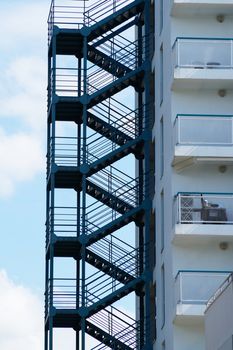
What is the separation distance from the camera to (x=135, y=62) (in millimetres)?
78938

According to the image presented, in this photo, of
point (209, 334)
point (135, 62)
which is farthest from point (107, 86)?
point (209, 334)

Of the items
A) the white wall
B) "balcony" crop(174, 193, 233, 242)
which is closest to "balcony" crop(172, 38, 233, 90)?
"balcony" crop(174, 193, 233, 242)

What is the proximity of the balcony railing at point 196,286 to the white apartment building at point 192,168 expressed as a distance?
0.13ft

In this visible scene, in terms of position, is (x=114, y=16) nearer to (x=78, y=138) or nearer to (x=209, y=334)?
(x=78, y=138)

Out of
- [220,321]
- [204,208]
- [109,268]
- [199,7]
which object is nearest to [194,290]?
[204,208]

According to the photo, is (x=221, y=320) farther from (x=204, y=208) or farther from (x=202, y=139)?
(x=202, y=139)

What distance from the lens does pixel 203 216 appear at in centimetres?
6888

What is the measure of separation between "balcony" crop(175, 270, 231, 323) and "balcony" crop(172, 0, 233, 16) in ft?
41.7

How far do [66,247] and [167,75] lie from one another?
31.5 ft

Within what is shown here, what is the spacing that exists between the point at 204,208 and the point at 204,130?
3.52 m

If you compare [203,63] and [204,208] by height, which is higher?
[203,63]

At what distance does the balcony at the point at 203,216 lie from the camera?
68500 millimetres

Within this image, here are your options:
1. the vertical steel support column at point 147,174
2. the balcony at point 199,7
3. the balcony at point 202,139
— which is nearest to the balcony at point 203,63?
the balcony at point 199,7

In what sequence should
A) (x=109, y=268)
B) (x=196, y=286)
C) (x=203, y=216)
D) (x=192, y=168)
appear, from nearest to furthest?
(x=196, y=286)
(x=203, y=216)
(x=192, y=168)
(x=109, y=268)
